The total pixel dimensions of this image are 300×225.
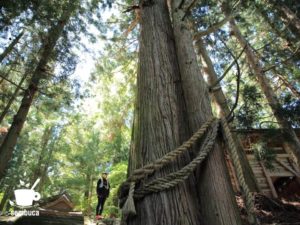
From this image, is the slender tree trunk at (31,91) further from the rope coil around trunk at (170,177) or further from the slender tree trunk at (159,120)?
the rope coil around trunk at (170,177)

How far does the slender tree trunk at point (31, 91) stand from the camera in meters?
6.32

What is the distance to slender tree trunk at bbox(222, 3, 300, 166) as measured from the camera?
520 centimetres

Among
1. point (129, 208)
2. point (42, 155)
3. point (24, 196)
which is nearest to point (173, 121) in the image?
point (129, 208)

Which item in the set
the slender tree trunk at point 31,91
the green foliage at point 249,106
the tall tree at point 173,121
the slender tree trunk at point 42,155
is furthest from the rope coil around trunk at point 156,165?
the slender tree trunk at point 42,155

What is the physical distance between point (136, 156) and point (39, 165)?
2334 cm

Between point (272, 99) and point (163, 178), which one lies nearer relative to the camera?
point (163, 178)

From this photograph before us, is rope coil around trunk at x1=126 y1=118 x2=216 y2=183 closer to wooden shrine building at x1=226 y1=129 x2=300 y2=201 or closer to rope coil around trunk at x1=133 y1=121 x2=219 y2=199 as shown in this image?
rope coil around trunk at x1=133 y1=121 x2=219 y2=199

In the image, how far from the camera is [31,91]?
7219 millimetres

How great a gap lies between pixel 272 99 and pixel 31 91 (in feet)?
23.9

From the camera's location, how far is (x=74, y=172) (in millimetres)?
22547

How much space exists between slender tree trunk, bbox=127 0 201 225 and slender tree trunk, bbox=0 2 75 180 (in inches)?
212

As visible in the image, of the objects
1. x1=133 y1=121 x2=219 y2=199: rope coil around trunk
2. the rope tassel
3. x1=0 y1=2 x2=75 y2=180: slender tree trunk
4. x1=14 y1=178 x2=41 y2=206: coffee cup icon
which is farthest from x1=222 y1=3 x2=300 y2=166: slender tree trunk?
x1=14 y1=178 x2=41 y2=206: coffee cup icon

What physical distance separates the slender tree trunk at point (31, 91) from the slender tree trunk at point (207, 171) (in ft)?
19.0

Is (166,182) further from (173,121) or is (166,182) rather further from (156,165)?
(173,121)
